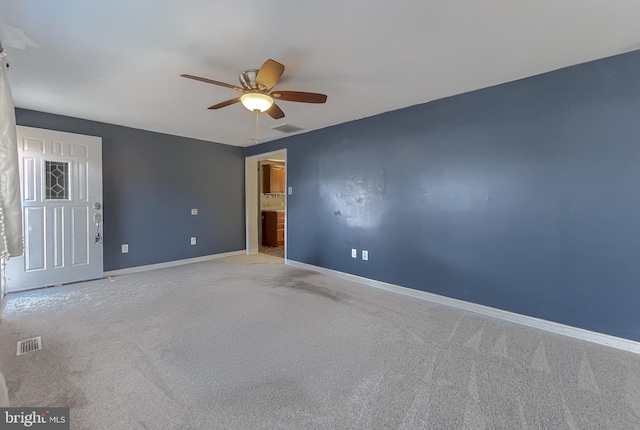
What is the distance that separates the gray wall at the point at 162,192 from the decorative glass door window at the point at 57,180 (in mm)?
470

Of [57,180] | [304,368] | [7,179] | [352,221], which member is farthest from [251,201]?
[7,179]

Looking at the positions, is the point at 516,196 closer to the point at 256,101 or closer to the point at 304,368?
the point at 304,368

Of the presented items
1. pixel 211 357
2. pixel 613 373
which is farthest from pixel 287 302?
pixel 613 373

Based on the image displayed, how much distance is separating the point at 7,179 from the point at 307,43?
1872 millimetres

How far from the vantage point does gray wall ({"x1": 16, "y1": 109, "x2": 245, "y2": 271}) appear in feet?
14.0

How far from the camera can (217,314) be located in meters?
2.87

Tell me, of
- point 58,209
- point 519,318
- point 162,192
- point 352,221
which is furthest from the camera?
point 162,192

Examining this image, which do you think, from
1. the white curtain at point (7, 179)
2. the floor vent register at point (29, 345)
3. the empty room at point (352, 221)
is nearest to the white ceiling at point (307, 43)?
the empty room at point (352, 221)

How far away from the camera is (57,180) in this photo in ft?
12.3

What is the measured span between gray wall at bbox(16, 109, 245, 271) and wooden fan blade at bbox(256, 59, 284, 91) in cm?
336

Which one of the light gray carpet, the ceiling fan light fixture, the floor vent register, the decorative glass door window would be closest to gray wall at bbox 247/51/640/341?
the light gray carpet

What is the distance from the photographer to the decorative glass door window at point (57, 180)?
12.1ft

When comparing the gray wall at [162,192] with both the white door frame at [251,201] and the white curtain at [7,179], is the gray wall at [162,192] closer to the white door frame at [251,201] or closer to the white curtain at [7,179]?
the white door frame at [251,201]

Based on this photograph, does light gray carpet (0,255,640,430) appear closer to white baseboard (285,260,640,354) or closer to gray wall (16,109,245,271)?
white baseboard (285,260,640,354)
